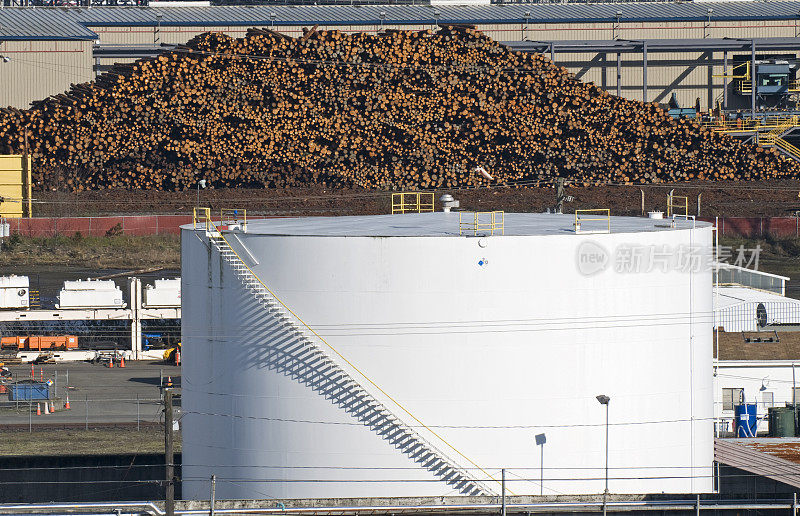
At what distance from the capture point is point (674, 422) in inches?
990

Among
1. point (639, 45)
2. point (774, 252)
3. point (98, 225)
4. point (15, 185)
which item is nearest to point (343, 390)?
point (774, 252)

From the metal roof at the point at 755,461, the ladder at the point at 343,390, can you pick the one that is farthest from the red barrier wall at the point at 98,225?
the ladder at the point at 343,390

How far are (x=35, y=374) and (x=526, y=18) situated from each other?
3571cm

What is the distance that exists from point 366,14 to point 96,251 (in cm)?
2461

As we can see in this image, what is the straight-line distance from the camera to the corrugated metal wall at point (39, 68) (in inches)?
2628

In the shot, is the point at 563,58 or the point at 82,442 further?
the point at 563,58

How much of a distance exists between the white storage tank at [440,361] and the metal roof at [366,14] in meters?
47.3

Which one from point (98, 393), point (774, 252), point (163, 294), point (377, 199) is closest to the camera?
point (98, 393)

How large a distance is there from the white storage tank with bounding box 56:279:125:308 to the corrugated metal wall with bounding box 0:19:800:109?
71.9 feet

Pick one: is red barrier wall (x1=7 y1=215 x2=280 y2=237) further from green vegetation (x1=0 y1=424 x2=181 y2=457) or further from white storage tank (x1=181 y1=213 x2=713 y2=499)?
white storage tank (x1=181 y1=213 x2=713 y2=499)

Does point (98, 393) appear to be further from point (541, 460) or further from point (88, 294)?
point (541, 460)

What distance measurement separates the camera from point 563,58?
225ft

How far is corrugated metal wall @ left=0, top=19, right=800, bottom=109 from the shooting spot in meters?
67.0

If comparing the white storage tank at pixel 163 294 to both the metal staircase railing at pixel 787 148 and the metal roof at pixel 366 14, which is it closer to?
the metal roof at pixel 366 14
